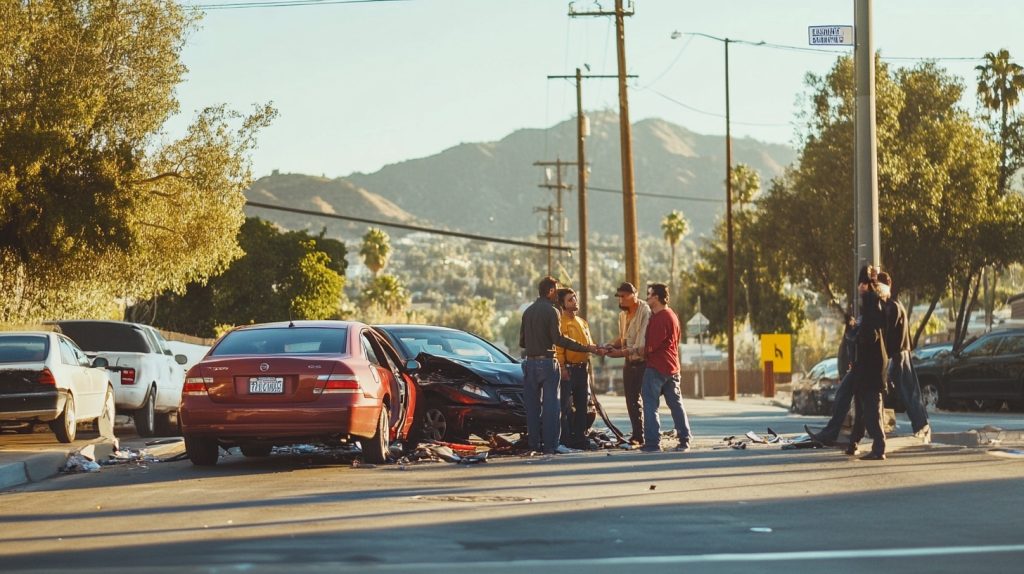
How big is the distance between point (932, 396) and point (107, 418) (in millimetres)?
18108

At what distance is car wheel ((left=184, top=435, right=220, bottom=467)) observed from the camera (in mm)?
15828

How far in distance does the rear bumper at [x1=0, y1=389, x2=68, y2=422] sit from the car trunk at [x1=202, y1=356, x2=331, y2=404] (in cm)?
480

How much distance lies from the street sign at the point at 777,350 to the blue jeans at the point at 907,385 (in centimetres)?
3474

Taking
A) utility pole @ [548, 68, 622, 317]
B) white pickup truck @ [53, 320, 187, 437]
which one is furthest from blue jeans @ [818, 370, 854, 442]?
utility pole @ [548, 68, 622, 317]

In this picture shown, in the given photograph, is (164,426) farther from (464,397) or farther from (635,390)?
(635,390)

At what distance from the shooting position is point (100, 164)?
25984 mm

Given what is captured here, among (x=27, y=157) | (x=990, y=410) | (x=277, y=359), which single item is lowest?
(x=990, y=410)

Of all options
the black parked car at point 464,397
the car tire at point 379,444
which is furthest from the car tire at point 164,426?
the car tire at point 379,444

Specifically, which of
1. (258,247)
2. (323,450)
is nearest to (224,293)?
(258,247)

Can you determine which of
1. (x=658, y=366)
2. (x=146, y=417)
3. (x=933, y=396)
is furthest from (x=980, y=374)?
(x=146, y=417)

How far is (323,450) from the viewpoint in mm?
18938

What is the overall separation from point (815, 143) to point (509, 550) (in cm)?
3633

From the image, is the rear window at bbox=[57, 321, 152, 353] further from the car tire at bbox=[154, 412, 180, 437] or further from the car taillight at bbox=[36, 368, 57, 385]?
the car taillight at bbox=[36, 368, 57, 385]

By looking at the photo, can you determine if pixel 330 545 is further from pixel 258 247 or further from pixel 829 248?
pixel 258 247
